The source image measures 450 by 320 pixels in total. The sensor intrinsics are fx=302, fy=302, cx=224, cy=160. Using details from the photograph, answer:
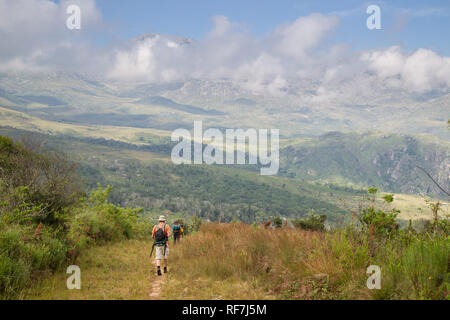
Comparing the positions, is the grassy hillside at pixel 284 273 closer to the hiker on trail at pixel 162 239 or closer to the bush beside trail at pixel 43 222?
the bush beside trail at pixel 43 222

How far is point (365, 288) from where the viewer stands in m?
6.45

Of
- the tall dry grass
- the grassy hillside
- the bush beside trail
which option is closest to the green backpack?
the grassy hillside

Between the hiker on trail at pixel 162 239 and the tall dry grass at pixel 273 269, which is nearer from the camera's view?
the tall dry grass at pixel 273 269

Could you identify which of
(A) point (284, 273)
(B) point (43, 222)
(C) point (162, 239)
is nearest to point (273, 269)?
(A) point (284, 273)

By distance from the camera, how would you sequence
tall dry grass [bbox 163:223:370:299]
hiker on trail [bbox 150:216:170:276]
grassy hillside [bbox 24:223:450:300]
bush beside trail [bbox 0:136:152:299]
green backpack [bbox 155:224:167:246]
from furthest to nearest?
green backpack [bbox 155:224:167:246]
hiker on trail [bbox 150:216:170:276]
bush beside trail [bbox 0:136:152:299]
tall dry grass [bbox 163:223:370:299]
grassy hillside [bbox 24:223:450:300]

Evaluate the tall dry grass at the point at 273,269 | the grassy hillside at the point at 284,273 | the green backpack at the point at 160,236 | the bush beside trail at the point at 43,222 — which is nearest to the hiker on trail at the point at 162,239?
the green backpack at the point at 160,236

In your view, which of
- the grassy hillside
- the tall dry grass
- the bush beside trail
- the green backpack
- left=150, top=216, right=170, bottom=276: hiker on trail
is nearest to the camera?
the grassy hillside

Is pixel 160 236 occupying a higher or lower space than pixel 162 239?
higher

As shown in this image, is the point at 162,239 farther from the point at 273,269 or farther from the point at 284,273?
the point at 284,273

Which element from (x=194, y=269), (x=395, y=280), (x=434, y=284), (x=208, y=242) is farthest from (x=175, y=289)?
(x=434, y=284)

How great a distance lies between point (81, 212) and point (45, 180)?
9.09ft

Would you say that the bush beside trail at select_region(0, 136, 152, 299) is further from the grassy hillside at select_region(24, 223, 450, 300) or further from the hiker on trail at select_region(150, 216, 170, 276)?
the hiker on trail at select_region(150, 216, 170, 276)

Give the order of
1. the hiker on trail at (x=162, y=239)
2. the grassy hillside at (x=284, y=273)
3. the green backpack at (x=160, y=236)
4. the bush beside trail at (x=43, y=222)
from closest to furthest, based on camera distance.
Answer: the grassy hillside at (x=284, y=273) → the bush beside trail at (x=43, y=222) → the hiker on trail at (x=162, y=239) → the green backpack at (x=160, y=236)
